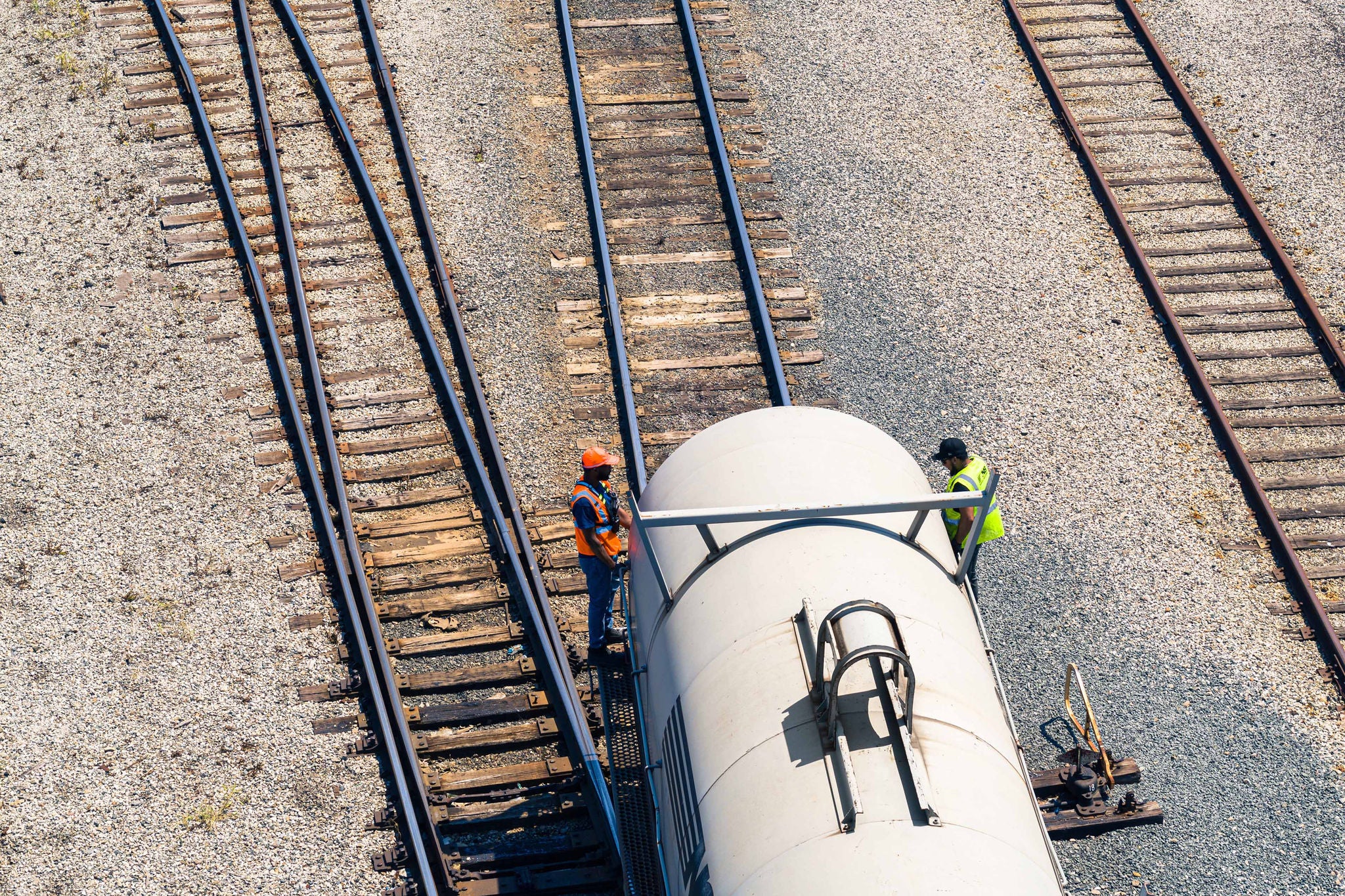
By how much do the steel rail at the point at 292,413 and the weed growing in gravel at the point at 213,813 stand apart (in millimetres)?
1028

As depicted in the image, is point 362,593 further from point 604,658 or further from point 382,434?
point 604,658

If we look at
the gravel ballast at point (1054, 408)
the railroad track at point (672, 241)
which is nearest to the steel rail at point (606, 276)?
the railroad track at point (672, 241)

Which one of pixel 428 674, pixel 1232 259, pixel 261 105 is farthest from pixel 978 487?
pixel 261 105

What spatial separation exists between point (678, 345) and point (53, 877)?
6.38 meters

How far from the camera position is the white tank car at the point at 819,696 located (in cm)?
495

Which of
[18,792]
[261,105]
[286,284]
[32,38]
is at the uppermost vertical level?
[32,38]

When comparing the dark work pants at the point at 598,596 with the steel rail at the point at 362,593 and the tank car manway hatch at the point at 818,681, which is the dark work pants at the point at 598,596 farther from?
the steel rail at the point at 362,593

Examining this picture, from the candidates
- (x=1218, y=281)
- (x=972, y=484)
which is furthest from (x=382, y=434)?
(x=1218, y=281)

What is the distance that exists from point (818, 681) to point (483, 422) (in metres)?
5.38

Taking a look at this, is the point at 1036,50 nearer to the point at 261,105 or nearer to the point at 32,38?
the point at 261,105

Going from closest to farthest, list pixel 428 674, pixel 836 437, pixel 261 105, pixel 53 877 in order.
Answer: pixel 836 437, pixel 53 877, pixel 428 674, pixel 261 105

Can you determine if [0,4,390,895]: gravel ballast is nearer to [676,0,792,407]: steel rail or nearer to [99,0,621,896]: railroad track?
[99,0,621,896]: railroad track

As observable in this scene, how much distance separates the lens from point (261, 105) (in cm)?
1242

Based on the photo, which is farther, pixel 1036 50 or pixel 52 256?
pixel 1036 50
